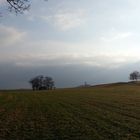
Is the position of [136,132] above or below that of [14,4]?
below

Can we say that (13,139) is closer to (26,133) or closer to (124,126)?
(26,133)

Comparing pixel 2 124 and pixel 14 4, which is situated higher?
pixel 14 4

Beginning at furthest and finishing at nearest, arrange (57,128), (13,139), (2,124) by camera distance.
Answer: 1. (2,124)
2. (57,128)
3. (13,139)

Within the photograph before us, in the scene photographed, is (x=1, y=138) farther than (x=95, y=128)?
No

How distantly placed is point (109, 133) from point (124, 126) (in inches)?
108

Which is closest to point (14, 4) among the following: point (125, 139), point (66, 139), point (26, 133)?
point (26, 133)

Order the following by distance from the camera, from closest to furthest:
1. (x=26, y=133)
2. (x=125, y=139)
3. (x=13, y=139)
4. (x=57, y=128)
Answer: (x=125, y=139) < (x=13, y=139) < (x=26, y=133) < (x=57, y=128)

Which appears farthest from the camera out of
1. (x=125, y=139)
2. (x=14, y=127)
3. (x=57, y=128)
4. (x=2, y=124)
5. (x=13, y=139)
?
(x=2, y=124)

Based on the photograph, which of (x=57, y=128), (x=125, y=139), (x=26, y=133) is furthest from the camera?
(x=57, y=128)

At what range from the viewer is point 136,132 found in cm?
1631

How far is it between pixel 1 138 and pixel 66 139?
320 cm

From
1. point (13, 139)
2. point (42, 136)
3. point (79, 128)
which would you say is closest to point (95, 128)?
point (79, 128)

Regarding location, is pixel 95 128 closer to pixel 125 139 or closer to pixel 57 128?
pixel 57 128

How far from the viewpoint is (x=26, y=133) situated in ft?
56.1
